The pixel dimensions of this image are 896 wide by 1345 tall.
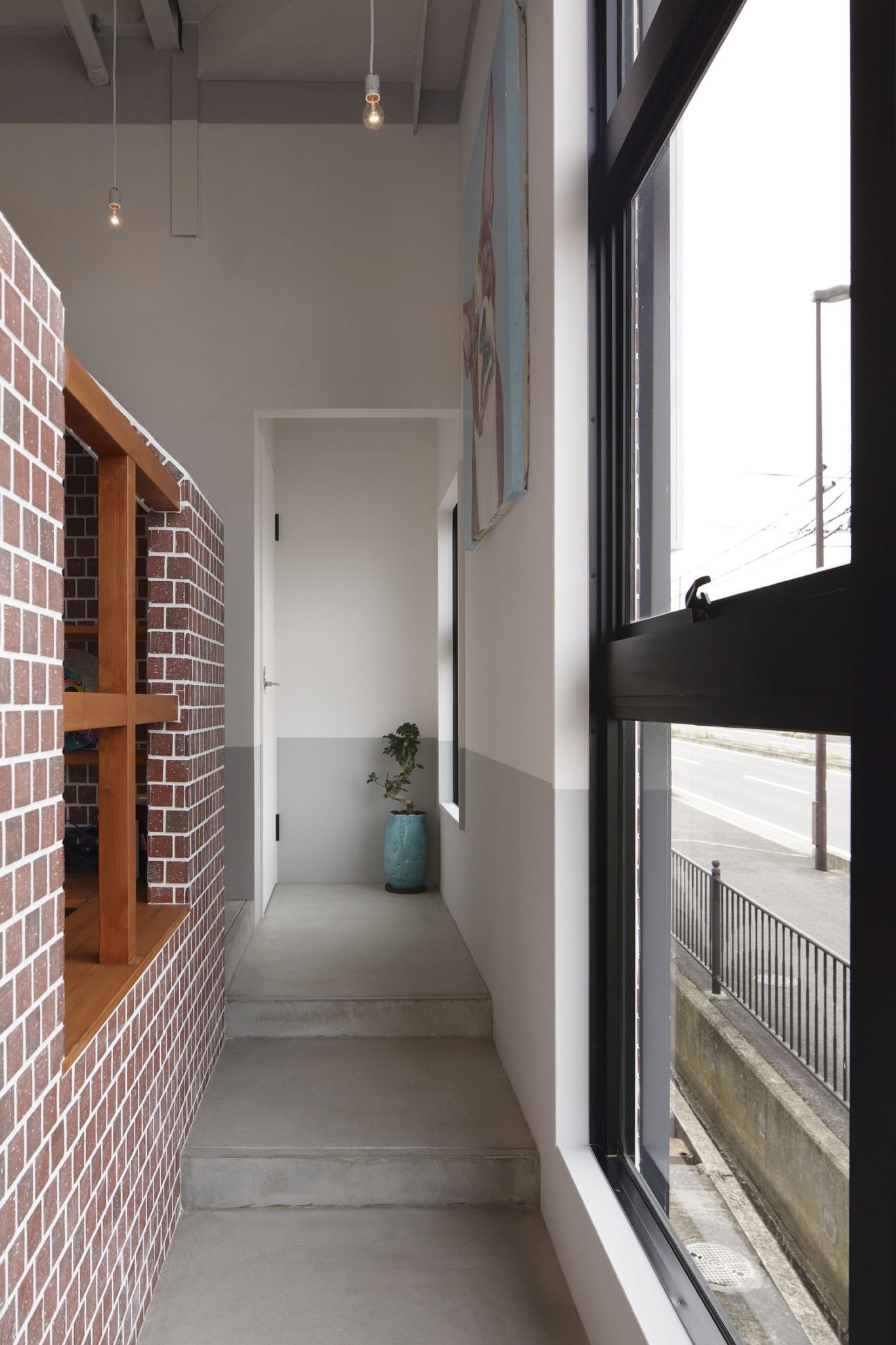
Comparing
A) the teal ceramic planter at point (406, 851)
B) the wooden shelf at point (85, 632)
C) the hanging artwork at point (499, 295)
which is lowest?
the teal ceramic planter at point (406, 851)

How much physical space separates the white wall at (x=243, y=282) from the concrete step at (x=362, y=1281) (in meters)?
1.94

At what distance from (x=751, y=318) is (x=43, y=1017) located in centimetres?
144

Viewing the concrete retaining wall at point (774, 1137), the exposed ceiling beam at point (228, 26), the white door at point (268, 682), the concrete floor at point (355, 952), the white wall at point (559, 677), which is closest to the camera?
the concrete retaining wall at point (774, 1137)

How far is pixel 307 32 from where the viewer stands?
4.01 m

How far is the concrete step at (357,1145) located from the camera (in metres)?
2.54

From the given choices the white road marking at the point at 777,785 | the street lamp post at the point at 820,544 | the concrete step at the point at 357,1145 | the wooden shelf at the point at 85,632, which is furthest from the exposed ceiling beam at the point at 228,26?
the concrete step at the point at 357,1145

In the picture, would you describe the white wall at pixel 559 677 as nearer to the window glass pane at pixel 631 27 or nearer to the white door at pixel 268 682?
the window glass pane at pixel 631 27

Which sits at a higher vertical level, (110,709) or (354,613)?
(354,613)

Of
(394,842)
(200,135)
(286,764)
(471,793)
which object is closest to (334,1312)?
(471,793)

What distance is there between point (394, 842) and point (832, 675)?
4.34 m

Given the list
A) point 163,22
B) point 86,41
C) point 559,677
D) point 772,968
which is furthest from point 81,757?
point 163,22

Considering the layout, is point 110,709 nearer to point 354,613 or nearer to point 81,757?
point 81,757

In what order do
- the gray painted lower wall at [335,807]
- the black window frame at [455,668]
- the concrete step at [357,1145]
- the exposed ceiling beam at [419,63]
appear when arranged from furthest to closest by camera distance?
the gray painted lower wall at [335,807] < the black window frame at [455,668] < the exposed ceiling beam at [419,63] < the concrete step at [357,1145]

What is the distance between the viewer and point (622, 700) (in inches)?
79.0
